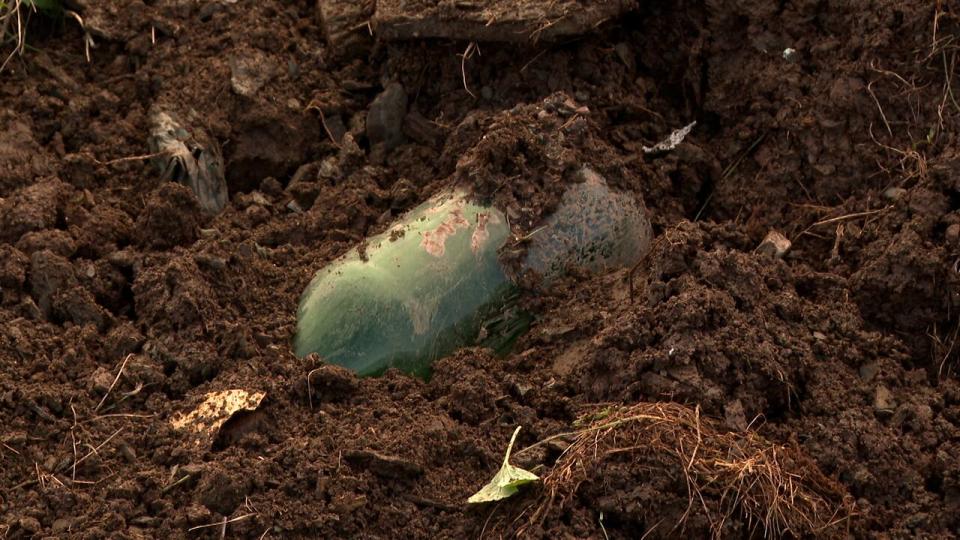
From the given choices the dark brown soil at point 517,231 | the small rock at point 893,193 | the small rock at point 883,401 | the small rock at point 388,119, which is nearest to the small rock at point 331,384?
the dark brown soil at point 517,231

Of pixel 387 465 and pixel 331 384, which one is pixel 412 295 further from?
pixel 387 465

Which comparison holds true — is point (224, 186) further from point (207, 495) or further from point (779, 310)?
point (779, 310)

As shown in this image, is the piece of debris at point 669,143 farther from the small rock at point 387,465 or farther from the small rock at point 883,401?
the small rock at point 387,465

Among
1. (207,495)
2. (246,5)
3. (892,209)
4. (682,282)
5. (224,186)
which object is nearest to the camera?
(207,495)

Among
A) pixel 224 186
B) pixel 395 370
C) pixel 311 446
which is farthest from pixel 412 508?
pixel 224 186

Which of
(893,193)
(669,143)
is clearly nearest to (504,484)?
(893,193)
